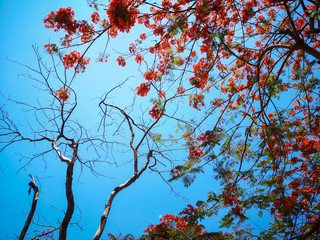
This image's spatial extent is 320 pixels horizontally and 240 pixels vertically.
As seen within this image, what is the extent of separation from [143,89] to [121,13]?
2.14m

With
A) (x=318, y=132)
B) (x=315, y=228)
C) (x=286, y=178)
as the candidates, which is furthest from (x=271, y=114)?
(x=315, y=228)

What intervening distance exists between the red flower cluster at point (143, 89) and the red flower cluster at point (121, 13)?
183cm

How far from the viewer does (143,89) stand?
5328 mm

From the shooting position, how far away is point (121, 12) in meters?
3.50

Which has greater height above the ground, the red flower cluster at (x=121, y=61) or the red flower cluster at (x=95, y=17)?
the red flower cluster at (x=95, y=17)

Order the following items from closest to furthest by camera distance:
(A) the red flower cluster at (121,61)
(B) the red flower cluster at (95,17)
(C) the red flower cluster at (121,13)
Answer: (C) the red flower cluster at (121,13), (B) the red flower cluster at (95,17), (A) the red flower cluster at (121,61)

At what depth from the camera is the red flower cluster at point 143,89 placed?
5.31 metres

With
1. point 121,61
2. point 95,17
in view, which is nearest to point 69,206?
point 121,61

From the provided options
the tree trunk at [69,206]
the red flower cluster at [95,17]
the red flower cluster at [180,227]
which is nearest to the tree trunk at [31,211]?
the tree trunk at [69,206]

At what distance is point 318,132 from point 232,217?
3461 millimetres

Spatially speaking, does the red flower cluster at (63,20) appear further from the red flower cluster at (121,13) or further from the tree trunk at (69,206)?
the tree trunk at (69,206)

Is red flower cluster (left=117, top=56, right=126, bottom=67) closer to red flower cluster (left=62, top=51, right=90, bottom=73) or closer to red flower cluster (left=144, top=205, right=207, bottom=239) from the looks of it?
red flower cluster (left=62, top=51, right=90, bottom=73)

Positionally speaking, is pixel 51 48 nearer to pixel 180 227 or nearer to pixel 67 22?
pixel 67 22

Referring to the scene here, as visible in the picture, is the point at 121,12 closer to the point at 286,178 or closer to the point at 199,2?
the point at 199,2
